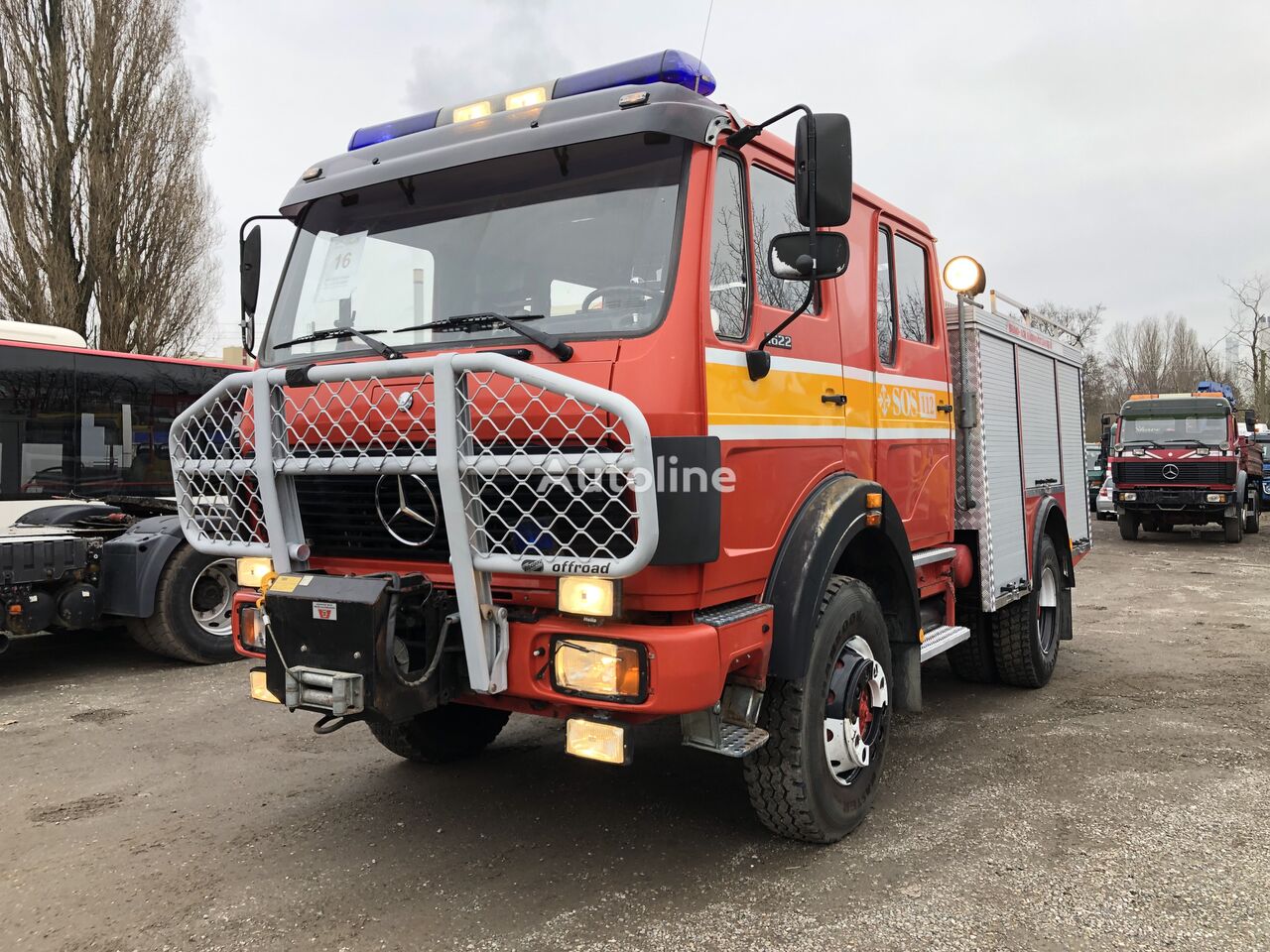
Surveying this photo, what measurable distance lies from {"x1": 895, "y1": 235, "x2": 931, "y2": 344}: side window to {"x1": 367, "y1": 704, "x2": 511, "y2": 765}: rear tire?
272 cm

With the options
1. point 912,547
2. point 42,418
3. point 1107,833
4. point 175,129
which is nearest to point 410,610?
point 912,547

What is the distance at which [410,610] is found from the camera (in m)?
2.99

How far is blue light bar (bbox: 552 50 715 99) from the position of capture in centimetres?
311

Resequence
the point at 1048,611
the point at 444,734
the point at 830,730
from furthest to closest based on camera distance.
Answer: the point at 1048,611, the point at 444,734, the point at 830,730

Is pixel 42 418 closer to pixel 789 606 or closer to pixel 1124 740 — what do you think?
pixel 789 606

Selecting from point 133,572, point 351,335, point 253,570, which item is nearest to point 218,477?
point 253,570

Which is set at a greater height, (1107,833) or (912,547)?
(912,547)

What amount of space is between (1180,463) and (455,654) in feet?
54.5

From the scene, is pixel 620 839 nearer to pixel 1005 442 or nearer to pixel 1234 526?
pixel 1005 442

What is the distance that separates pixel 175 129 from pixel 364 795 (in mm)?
15748

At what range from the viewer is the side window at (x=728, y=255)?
309cm

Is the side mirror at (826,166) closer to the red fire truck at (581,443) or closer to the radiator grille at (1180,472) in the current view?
the red fire truck at (581,443)

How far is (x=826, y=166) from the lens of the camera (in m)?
3.03

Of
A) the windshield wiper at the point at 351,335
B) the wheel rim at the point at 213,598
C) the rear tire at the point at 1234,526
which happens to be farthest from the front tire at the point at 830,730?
the rear tire at the point at 1234,526
